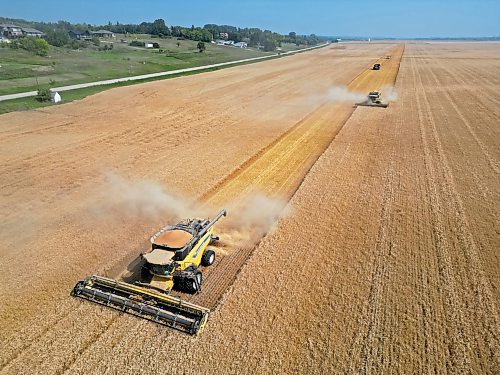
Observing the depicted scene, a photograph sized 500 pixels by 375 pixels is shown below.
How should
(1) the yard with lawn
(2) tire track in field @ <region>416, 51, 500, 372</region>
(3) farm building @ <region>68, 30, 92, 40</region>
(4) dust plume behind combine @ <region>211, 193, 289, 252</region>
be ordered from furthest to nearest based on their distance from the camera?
(3) farm building @ <region>68, 30, 92, 40</region>
(1) the yard with lawn
(4) dust plume behind combine @ <region>211, 193, 289, 252</region>
(2) tire track in field @ <region>416, 51, 500, 372</region>

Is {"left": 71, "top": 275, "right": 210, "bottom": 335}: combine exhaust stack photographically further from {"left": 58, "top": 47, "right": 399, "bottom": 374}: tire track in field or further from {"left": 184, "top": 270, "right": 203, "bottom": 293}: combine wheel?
{"left": 184, "top": 270, "right": 203, "bottom": 293}: combine wheel

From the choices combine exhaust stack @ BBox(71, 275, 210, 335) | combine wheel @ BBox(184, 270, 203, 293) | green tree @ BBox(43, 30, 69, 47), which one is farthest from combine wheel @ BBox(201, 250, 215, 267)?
green tree @ BBox(43, 30, 69, 47)

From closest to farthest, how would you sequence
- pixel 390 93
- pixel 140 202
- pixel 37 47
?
1. pixel 140 202
2. pixel 390 93
3. pixel 37 47

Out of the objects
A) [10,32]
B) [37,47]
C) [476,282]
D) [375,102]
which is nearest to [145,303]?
[476,282]

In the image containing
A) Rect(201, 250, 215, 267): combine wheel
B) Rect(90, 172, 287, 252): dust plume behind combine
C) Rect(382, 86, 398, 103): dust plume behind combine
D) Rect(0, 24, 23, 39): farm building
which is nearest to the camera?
Rect(201, 250, 215, 267): combine wheel

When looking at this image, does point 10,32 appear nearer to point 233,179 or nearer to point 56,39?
point 56,39

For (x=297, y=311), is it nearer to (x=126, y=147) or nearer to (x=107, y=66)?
(x=126, y=147)
